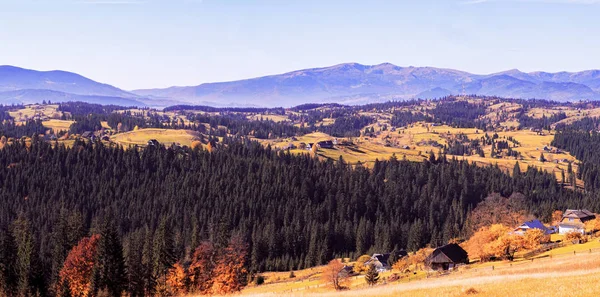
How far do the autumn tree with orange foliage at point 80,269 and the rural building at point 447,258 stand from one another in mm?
58266

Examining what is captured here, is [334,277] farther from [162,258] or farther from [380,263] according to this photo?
[380,263]

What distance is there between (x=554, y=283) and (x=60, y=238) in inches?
3951

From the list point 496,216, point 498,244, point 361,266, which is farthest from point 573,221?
point 361,266

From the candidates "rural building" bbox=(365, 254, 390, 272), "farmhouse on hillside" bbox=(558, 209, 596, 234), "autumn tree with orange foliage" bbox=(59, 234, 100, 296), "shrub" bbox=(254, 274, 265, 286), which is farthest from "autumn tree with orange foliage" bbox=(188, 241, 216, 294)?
"farmhouse on hillside" bbox=(558, 209, 596, 234)

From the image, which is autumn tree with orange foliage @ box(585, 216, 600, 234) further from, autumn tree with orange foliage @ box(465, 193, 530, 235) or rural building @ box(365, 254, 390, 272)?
rural building @ box(365, 254, 390, 272)

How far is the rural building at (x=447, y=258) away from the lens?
340 feet

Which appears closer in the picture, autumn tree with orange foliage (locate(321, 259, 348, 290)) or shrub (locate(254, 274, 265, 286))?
autumn tree with orange foliage (locate(321, 259, 348, 290))

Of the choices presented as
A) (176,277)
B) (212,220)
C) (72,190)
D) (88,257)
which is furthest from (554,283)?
(72,190)

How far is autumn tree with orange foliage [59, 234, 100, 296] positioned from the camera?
92562 mm

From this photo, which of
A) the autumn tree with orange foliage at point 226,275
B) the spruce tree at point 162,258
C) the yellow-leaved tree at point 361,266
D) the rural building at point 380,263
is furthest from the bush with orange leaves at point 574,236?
the spruce tree at point 162,258

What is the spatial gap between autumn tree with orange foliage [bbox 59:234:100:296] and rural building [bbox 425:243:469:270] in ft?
191

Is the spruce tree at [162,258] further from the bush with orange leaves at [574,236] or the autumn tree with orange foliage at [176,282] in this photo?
the bush with orange leaves at [574,236]

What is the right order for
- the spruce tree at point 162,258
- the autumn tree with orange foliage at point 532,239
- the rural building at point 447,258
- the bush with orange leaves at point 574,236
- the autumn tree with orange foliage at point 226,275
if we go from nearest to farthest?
the autumn tree with orange foliage at point 226,275, the spruce tree at point 162,258, the rural building at point 447,258, the autumn tree with orange foliage at point 532,239, the bush with orange leaves at point 574,236

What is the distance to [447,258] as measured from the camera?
103750 millimetres
